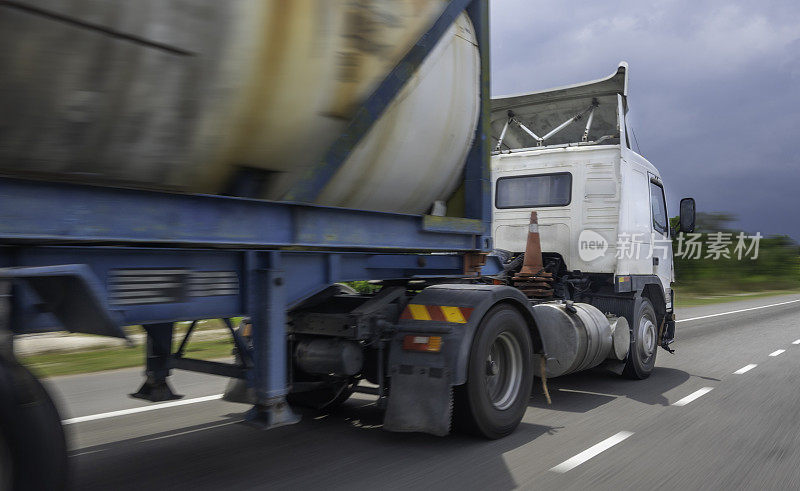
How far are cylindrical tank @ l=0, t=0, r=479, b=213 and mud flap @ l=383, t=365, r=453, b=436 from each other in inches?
50.1

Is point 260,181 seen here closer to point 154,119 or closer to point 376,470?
point 154,119

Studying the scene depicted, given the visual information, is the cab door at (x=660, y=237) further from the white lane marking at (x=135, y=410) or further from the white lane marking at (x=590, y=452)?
the white lane marking at (x=135, y=410)

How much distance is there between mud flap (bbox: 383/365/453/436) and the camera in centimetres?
489

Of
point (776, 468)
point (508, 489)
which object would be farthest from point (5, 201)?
point (776, 468)

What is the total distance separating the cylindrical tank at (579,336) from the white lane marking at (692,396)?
89 cm

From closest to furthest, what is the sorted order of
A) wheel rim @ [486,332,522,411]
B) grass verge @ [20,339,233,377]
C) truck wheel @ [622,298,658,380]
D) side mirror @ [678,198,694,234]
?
wheel rim @ [486,332,522,411] → grass verge @ [20,339,233,377] → truck wheel @ [622,298,658,380] → side mirror @ [678,198,694,234]

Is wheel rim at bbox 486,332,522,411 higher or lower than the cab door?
lower

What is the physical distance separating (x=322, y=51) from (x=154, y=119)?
101 centimetres

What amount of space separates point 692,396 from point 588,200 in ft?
8.23

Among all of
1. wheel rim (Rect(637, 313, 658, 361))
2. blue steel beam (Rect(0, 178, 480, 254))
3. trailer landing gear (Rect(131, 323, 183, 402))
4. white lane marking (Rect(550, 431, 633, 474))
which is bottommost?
white lane marking (Rect(550, 431, 633, 474))

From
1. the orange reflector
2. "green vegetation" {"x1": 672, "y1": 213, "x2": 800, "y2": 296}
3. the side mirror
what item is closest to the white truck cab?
the side mirror

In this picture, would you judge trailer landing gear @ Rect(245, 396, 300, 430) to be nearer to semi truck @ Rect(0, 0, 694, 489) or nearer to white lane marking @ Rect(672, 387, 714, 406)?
semi truck @ Rect(0, 0, 694, 489)

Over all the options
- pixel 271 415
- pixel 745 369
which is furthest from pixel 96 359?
pixel 745 369

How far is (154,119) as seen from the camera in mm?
3189
